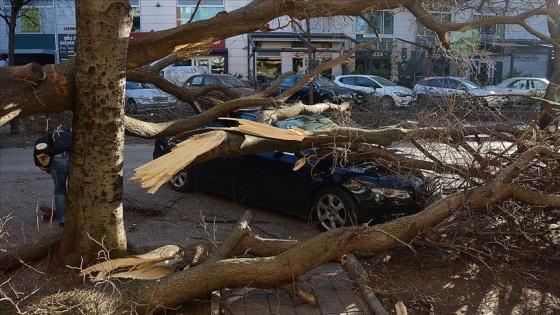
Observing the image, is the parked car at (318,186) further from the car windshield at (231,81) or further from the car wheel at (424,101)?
the car windshield at (231,81)

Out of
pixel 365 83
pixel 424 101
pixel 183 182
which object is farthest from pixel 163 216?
pixel 365 83

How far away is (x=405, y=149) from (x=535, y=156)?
165 centimetres

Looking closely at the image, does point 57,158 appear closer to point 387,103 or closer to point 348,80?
point 387,103

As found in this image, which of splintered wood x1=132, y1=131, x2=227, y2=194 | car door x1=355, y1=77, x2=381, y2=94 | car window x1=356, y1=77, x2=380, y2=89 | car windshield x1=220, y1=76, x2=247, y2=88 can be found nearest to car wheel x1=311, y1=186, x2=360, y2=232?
splintered wood x1=132, y1=131, x2=227, y2=194

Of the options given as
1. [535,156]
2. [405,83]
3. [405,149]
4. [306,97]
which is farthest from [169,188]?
[405,83]

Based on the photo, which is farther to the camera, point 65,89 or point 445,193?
point 445,193

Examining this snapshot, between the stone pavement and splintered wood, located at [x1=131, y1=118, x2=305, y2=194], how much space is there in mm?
1233

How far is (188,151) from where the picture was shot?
→ 585 cm

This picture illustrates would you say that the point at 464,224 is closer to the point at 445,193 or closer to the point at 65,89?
the point at 445,193

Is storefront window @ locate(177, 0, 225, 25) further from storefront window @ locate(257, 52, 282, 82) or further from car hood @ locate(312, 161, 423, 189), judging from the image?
car hood @ locate(312, 161, 423, 189)

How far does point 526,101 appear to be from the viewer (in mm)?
9336

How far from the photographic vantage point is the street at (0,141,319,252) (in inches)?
299

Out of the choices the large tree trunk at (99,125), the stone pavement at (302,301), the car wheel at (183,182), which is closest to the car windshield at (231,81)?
the car wheel at (183,182)

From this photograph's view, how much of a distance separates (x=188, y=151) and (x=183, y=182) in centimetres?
382
